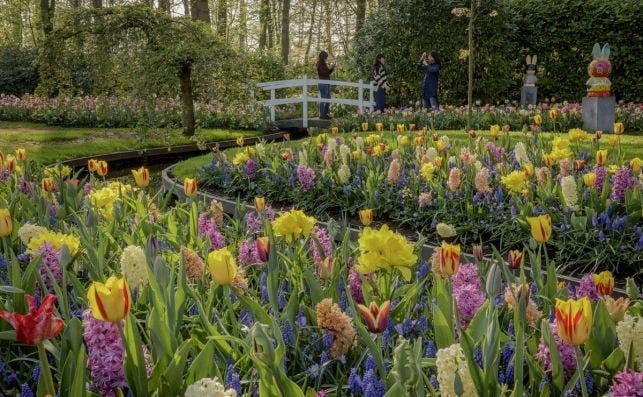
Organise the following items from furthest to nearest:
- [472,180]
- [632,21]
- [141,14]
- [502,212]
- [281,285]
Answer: [632,21]
[141,14]
[472,180]
[502,212]
[281,285]

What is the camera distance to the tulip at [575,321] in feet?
4.17

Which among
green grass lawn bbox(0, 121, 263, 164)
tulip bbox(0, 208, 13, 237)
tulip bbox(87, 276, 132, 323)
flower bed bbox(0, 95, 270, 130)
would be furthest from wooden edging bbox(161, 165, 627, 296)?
flower bed bbox(0, 95, 270, 130)

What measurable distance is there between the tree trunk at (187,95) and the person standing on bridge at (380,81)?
15.9 feet

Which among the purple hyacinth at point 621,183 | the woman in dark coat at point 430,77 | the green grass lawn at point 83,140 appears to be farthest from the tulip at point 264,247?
the woman in dark coat at point 430,77

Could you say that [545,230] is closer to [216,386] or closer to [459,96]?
[216,386]

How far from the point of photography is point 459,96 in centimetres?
1608

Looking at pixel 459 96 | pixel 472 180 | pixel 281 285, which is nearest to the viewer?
pixel 281 285

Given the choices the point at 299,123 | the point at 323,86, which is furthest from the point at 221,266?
the point at 323,86

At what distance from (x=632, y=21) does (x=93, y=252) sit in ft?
48.3

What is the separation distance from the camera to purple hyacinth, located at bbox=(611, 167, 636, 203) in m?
4.32

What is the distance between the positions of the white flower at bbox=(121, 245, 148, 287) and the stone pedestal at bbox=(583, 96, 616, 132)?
33.0 ft

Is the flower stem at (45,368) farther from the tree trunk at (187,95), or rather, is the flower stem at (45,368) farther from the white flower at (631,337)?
the tree trunk at (187,95)

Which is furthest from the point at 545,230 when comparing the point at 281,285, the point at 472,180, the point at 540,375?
the point at 472,180

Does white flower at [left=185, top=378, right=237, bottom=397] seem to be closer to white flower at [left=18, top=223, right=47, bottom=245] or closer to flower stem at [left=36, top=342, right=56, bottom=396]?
flower stem at [left=36, top=342, right=56, bottom=396]
